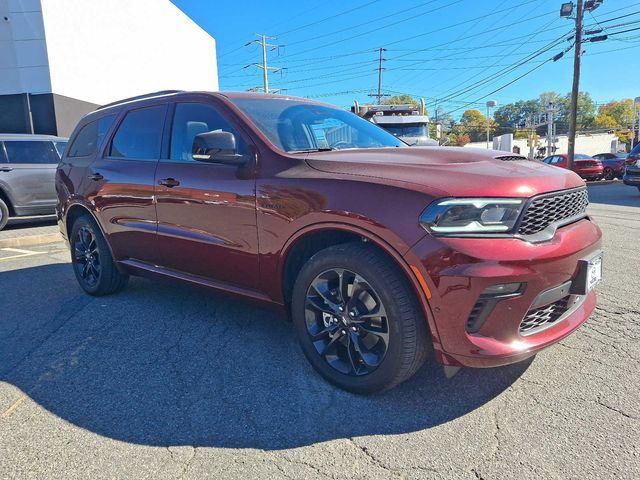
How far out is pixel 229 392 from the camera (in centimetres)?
271

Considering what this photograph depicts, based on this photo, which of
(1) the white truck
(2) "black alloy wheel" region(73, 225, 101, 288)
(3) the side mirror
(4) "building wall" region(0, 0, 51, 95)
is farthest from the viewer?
(4) "building wall" region(0, 0, 51, 95)

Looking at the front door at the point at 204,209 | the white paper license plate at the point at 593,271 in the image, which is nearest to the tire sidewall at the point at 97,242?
the front door at the point at 204,209

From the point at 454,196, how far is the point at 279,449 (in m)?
1.50

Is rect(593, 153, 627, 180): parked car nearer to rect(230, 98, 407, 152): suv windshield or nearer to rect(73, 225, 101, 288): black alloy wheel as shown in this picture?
rect(230, 98, 407, 152): suv windshield

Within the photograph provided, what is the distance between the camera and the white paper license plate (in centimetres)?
246

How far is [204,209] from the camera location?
10.6ft

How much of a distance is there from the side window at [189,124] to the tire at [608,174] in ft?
→ 84.9

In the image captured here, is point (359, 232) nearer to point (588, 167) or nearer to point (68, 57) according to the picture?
point (68, 57)

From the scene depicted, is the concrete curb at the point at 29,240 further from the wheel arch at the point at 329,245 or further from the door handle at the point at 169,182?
the wheel arch at the point at 329,245

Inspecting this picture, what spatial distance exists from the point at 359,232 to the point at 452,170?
591 mm

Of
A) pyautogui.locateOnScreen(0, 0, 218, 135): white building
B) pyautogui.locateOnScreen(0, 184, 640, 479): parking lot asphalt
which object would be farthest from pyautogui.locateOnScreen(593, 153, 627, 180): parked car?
pyautogui.locateOnScreen(0, 0, 218, 135): white building

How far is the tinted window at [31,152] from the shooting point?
9.27 meters

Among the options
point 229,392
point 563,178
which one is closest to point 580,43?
point 563,178

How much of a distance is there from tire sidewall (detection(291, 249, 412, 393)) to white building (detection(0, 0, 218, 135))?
666 inches
